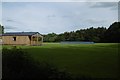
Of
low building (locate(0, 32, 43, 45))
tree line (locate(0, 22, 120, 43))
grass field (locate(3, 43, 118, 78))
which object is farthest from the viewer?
tree line (locate(0, 22, 120, 43))

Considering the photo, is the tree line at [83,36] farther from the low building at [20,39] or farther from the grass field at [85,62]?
the grass field at [85,62]

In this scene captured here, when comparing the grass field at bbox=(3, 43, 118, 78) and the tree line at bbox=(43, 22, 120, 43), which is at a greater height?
the tree line at bbox=(43, 22, 120, 43)

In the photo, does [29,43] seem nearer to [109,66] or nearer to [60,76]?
[109,66]

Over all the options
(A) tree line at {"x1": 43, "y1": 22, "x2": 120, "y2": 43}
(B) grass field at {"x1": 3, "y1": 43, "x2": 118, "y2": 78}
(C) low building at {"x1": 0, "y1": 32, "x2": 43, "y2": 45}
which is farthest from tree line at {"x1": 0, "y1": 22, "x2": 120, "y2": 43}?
(B) grass field at {"x1": 3, "y1": 43, "x2": 118, "y2": 78}

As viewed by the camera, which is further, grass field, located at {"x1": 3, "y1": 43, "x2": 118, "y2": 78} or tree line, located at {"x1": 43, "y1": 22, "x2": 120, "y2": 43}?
tree line, located at {"x1": 43, "y1": 22, "x2": 120, "y2": 43}

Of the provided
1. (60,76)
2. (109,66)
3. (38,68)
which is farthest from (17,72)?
(109,66)

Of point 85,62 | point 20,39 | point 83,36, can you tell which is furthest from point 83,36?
point 85,62

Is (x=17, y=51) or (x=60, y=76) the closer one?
(x=60, y=76)

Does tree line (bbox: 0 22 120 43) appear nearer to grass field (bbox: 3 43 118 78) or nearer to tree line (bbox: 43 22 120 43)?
tree line (bbox: 43 22 120 43)

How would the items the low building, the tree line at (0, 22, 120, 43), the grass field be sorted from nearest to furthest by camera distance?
the grass field
the low building
the tree line at (0, 22, 120, 43)

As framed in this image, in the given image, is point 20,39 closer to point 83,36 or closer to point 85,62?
point 83,36

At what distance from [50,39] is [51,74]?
33756mm

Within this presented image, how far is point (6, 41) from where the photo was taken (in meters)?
35.2

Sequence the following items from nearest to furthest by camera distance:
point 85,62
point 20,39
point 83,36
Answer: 1. point 85,62
2. point 20,39
3. point 83,36
